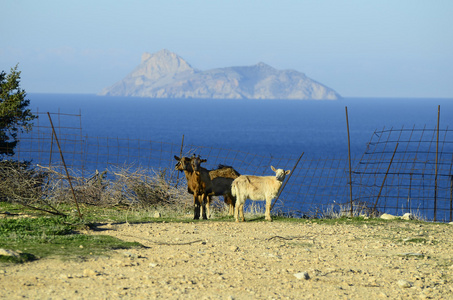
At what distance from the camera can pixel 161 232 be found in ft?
43.8

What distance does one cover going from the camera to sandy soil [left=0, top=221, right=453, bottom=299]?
856 centimetres

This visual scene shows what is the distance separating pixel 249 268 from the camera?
10086mm

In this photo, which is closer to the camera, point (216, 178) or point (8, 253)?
point (8, 253)

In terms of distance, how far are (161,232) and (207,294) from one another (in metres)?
5.02

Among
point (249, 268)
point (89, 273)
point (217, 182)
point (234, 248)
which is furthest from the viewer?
point (217, 182)

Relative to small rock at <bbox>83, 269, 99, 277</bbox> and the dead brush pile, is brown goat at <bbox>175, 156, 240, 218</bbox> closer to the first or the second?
the dead brush pile

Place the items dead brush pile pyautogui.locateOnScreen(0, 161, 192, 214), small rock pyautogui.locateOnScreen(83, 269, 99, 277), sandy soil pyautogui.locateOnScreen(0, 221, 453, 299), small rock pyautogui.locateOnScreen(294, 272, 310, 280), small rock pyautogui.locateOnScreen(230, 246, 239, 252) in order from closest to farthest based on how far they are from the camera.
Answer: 1. sandy soil pyautogui.locateOnScreen(0, 221, 453, 299)
2. small rock pyautogui.locateOnScreen(83, 269, 99, 277)
3. small rock pyautogui.locateOnScreen(294, 272, 310, 280)
4. small rock pyautogui.locateOnScreen(230, 246, 239, 252)
5. dead brush pile pyautogui.locateOnScreen(0, 161, 192, 214)

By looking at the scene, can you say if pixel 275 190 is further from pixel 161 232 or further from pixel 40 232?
pixel 40 232

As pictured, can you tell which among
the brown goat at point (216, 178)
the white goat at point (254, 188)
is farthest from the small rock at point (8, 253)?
the white goat at point (254, 188)

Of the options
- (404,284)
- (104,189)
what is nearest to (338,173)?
(104,189)

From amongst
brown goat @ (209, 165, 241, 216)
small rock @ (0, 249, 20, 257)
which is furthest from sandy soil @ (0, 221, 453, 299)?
brown goat @ (209, 165, 241, 216)

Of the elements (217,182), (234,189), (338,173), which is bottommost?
(338,173)

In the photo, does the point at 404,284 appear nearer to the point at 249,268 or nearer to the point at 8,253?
the point at 249,268

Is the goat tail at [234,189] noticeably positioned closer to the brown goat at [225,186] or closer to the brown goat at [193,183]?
the brown goat at [225,186]
